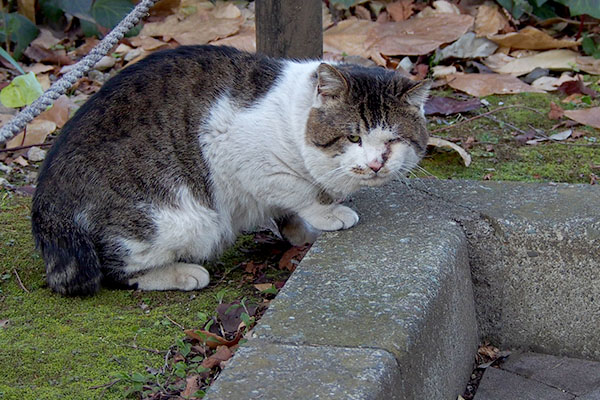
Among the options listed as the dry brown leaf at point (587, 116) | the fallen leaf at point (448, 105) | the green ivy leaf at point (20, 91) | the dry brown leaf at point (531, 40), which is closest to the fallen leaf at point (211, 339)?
the green ivy leaf at point (20, 91)

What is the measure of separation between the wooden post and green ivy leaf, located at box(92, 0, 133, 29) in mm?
2125

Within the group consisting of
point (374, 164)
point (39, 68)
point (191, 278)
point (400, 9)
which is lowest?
point (39, 68)

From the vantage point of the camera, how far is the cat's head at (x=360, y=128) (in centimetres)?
265

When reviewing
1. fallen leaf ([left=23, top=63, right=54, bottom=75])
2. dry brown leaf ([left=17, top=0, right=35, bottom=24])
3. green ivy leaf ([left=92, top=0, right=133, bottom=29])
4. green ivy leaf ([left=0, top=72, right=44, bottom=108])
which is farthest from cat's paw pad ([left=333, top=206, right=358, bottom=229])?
dry brown leaf ([left=17, top=0, right=35, bottom=24])

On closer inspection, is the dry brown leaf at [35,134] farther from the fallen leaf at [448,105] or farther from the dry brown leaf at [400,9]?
the dry brown leaf at [400,9]

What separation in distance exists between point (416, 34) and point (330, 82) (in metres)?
2.63

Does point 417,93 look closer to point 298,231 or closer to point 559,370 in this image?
point 298,231

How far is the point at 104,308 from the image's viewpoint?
2.76 meters

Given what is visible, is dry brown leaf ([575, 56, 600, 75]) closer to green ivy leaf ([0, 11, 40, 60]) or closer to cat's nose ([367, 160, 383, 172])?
cat's nose ([367, 160, 383, 172])

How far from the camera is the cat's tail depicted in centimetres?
277

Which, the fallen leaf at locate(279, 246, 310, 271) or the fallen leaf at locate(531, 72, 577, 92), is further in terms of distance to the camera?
the fallen leaf at locate(531, 72, 577, 92)

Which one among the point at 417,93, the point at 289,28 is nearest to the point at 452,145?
the point at 289,28

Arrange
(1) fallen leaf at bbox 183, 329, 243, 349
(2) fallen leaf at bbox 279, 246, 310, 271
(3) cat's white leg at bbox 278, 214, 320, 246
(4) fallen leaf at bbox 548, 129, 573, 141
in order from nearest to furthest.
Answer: (1) fallen leaf at bbox 183, 329, 243, 349, (2) fallen leaf at bbox 279, 246, 310, 271, (3) cat's white leg at bbox 278, 214, 320, 246, (4) fallen leaf at bbox 548, 129, 573, 141

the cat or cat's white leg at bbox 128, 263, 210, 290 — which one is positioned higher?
the cat
